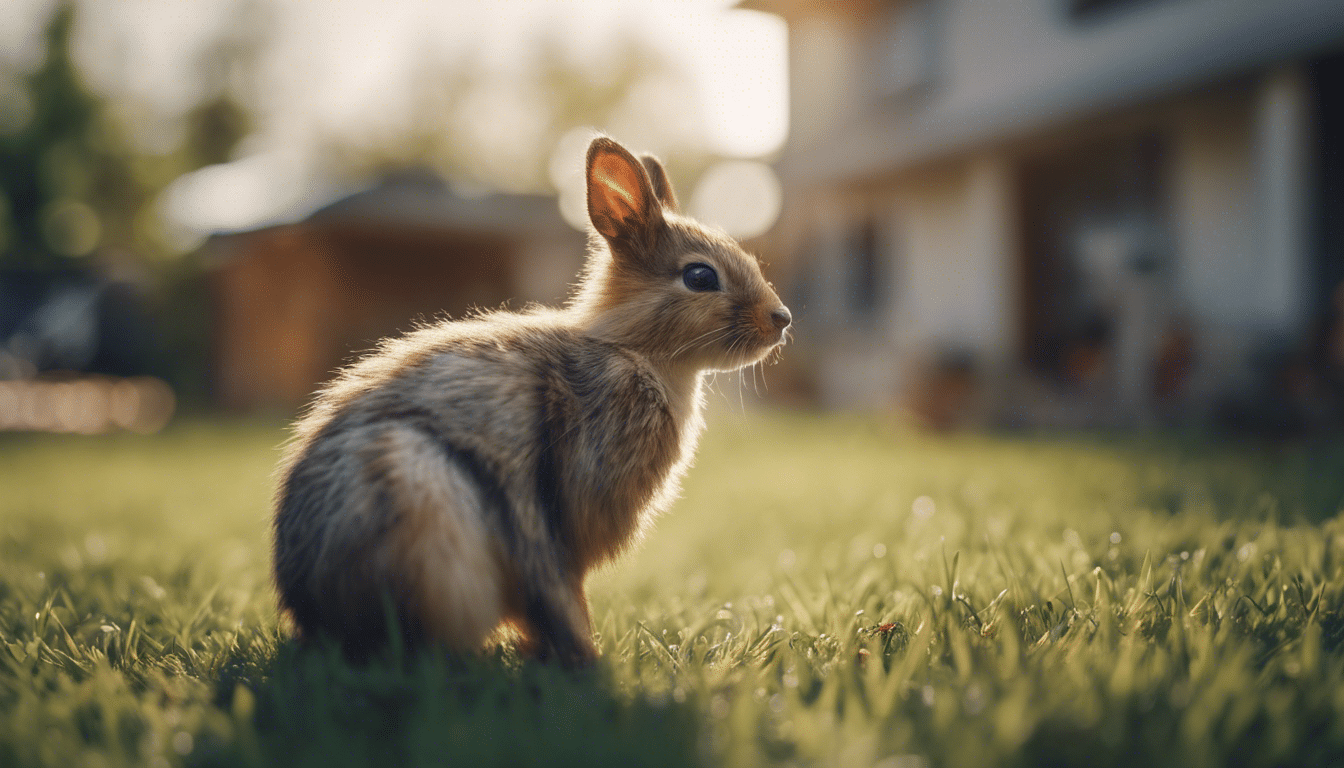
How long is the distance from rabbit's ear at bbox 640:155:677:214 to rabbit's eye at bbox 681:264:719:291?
0.49 meters

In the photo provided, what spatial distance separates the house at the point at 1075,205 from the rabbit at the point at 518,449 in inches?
241

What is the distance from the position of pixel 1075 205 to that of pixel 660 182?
9.04 metres

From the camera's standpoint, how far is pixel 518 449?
208 centimetres

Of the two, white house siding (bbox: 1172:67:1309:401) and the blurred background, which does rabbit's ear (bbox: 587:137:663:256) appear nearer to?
the blurred background

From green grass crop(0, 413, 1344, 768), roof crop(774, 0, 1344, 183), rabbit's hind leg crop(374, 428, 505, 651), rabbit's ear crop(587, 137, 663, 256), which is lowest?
green grass crop(0, 413, 1344, 768)

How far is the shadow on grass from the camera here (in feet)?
4.83

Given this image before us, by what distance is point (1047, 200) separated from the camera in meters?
11.0

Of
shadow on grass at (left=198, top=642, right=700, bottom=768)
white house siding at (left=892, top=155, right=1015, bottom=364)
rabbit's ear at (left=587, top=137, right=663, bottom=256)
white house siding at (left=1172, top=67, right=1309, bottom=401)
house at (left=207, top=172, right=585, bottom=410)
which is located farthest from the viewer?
house at (left=207, top=172, right=585, bottom=410)

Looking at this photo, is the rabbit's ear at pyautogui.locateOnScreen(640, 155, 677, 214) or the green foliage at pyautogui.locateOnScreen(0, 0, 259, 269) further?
the green foliage at pyautogui.locateOnScreen(0, 0, 259, 269)

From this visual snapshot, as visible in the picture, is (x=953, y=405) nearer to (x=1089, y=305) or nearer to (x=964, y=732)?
(x=1089, y=305)

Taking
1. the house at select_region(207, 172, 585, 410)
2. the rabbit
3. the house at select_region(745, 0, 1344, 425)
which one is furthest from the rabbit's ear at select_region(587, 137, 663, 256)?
the house at select_region(207, 172, 585, 410)

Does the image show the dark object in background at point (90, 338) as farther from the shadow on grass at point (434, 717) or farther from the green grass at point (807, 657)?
the shadow on grass at point (434, 717)

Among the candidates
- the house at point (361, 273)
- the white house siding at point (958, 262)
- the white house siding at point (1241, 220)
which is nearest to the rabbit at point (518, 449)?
the white house siding at point (1241, 220)

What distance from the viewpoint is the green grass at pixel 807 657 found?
A: 1517 mm
